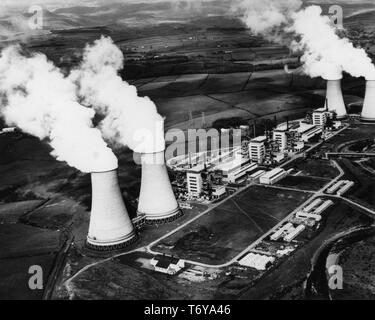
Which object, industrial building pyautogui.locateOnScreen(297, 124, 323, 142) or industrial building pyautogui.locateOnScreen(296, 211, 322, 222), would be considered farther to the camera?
industrial building pyautogui.locateOnScreen(297, 124, 323, 142)

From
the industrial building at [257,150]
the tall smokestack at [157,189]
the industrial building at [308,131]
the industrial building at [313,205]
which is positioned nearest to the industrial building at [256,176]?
the industrial building at [257,150]

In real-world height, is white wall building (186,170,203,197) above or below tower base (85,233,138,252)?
above

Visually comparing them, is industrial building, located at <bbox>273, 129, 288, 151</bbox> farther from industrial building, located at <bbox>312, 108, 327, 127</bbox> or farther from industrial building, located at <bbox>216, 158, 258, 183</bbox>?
industrial building, located at <bbox>312, 108, 327, 127</bbox>

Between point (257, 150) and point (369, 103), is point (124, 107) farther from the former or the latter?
point (369, 103)

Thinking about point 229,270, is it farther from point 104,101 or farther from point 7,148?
point 7,148

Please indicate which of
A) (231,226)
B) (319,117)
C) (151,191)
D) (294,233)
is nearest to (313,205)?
(294,233)

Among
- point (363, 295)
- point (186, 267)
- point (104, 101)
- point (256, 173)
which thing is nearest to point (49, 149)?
point (104, 101)

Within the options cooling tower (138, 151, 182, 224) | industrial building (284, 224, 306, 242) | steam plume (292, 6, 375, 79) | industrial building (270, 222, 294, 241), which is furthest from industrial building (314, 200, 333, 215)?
steam plume (292, 6, 375, 79)

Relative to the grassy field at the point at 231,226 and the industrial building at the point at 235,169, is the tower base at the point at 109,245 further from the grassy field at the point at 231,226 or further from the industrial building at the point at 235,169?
the industrial building at the point at 235,169
